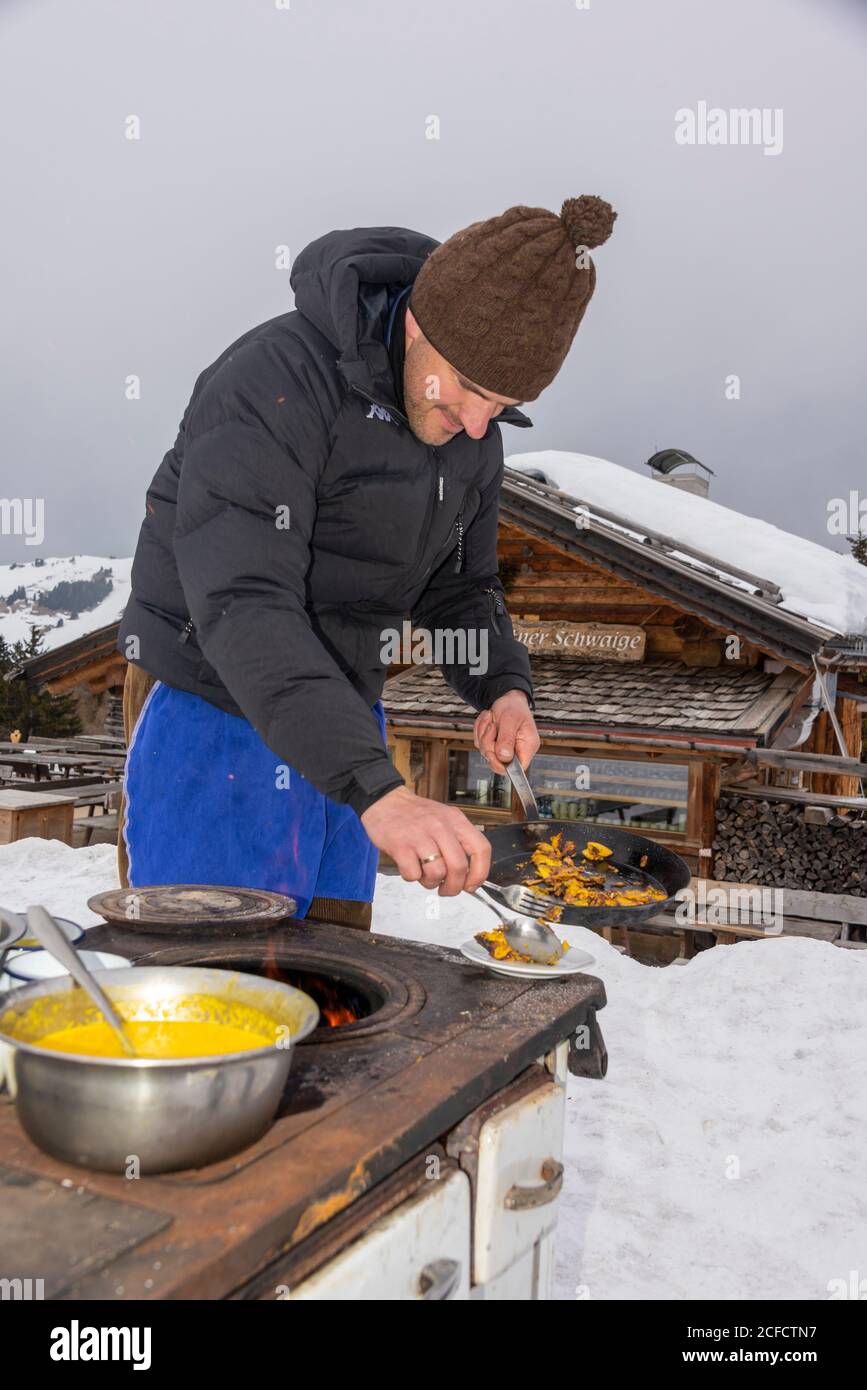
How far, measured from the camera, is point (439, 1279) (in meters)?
1.74

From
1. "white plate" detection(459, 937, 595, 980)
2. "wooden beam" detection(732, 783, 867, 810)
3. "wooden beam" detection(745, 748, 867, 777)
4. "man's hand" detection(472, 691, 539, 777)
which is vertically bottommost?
"wooden beam" detection(732, 783, 867, 810)

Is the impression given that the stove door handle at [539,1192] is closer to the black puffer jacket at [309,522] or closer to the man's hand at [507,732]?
the black puffer jacket at [309,522]

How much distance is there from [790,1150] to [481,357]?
3791 mm

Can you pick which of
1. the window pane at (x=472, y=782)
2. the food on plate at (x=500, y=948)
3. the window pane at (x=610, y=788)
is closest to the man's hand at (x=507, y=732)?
the food on plate at (x=500, y=948)

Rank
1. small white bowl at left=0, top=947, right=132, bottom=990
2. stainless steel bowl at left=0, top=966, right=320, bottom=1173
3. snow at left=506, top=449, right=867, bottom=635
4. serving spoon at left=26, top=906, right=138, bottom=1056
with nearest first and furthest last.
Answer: stainless steel bowl at left=0, top=966, right=320, bottom=1173, serving spoon at left=26, top=906, right=138, bottom=1056, small white bowl at left=0, top=947, right=132, bottom=990, snow at left=506, top=449, right=867, bottom=635

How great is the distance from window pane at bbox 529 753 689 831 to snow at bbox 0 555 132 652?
220 inches

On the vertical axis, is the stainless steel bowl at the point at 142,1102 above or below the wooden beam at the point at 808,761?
above

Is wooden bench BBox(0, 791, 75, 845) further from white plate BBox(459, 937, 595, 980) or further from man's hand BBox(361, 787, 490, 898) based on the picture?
man's hand BBox(361, 787, 490, 898)

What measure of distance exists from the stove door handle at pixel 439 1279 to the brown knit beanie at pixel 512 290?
2.16m

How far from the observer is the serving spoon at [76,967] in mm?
1551

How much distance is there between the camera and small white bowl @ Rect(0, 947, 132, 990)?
1.89 meters

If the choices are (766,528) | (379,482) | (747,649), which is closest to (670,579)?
(747,649)

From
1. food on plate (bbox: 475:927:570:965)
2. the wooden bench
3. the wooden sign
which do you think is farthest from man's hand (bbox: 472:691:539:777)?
the wooden sign

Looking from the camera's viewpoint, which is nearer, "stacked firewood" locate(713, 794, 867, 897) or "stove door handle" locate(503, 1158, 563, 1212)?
"stove door handle" locate(503, 1158, 563, 1212)
